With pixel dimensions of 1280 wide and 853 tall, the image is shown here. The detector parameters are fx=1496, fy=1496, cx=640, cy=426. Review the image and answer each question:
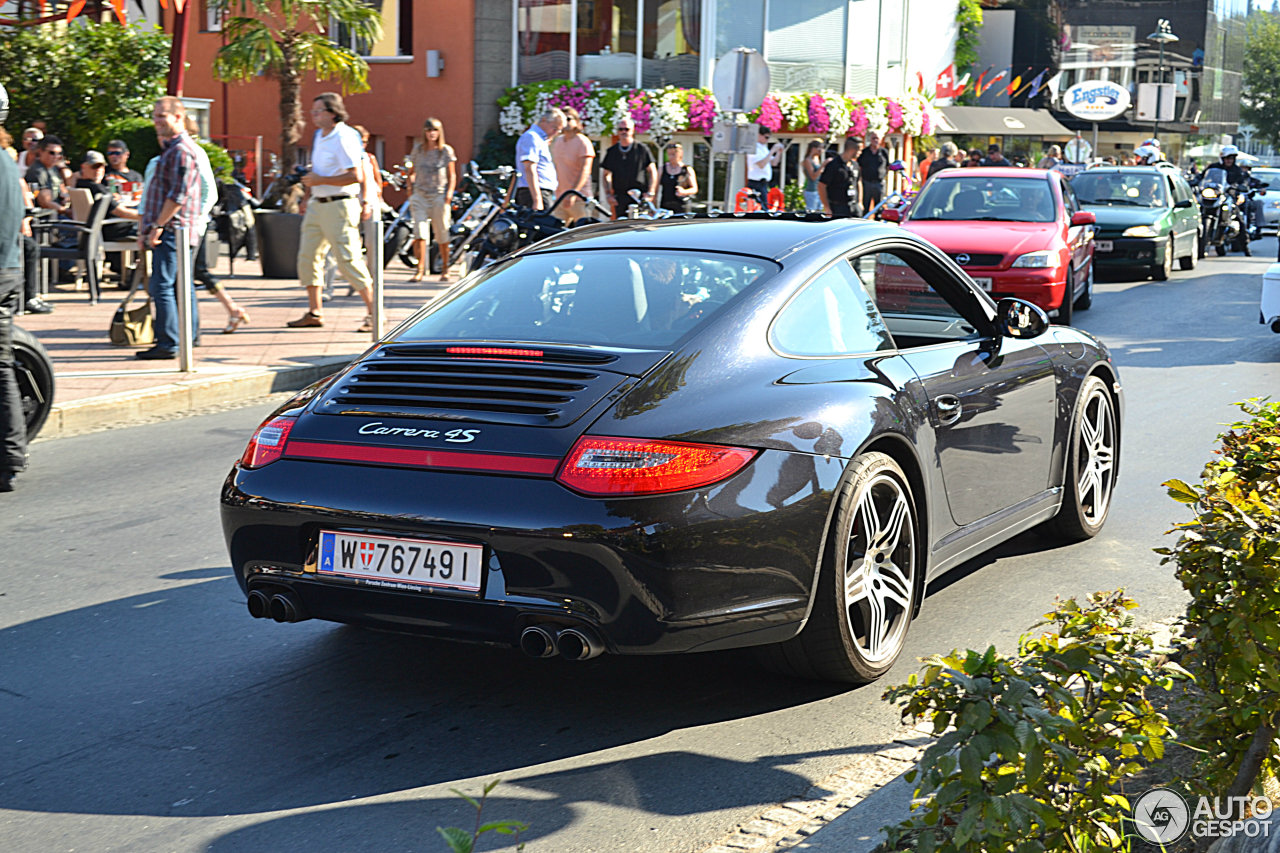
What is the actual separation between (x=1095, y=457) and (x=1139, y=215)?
55.3 ft

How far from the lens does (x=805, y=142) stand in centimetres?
3669

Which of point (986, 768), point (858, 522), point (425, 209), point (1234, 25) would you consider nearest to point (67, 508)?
point (858, 522)

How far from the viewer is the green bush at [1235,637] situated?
320 cm

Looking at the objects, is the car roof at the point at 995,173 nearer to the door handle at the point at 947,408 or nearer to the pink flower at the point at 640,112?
the door handle at the point at 947,408

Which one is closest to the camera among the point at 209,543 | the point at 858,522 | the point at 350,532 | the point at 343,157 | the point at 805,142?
the point at 350,532

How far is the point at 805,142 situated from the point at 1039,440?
3163 centimetres

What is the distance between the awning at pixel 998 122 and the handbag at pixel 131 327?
43.0 m

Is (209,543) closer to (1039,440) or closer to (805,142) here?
(1039,440)

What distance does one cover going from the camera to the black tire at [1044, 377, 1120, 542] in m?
6.36

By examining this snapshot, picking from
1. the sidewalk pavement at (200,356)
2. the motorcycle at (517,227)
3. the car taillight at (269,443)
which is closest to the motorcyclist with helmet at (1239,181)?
the motorcycle at (517,227)

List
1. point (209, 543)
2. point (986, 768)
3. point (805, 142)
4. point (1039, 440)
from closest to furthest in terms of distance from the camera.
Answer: point (986, 768) < point (1039, 440) < point (209, 543) < point (805, 142)

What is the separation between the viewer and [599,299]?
192 inches

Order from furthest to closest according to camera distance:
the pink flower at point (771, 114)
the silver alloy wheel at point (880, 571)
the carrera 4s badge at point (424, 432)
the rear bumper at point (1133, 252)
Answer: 1. the pink flower at point (771, 114)
2. the rear bumper at point (1133, 252)
3. the silver alloy wheel at point (880, 571)
4. the carrera 4s badge at point (424, 432)

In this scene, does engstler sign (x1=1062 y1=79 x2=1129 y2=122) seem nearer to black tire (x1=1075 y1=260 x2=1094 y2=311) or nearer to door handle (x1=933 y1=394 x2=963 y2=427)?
black tire (x1=1075 y1=260 x2=1094 y2=311)
